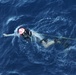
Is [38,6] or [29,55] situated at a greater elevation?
[38,6]

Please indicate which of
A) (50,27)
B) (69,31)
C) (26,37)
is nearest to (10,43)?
(26,37)

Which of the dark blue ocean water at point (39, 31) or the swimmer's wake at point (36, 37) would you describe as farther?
the swimmer's wake at point (36, 37)

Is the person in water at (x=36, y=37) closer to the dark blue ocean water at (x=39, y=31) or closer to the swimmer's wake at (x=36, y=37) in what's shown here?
the swimmer's wake at (x=36, y=37)

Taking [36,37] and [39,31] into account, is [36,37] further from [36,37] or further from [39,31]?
[39,31]

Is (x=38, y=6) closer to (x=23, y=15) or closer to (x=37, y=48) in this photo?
(x=23, y=15)

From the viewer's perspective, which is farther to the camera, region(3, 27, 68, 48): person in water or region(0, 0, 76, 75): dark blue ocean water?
region(3, 27, 68, 48): person in water

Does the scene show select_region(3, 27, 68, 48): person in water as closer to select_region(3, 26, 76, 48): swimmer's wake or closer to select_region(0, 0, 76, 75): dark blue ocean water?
select_region(3, 26, 76, 48): swimmer's wake

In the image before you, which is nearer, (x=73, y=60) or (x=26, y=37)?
(x=73, y=60)

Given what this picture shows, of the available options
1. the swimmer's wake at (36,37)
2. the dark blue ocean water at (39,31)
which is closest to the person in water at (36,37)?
the swimmer's wake at (36,37)

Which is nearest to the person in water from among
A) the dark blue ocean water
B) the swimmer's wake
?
the swimmer's wake
